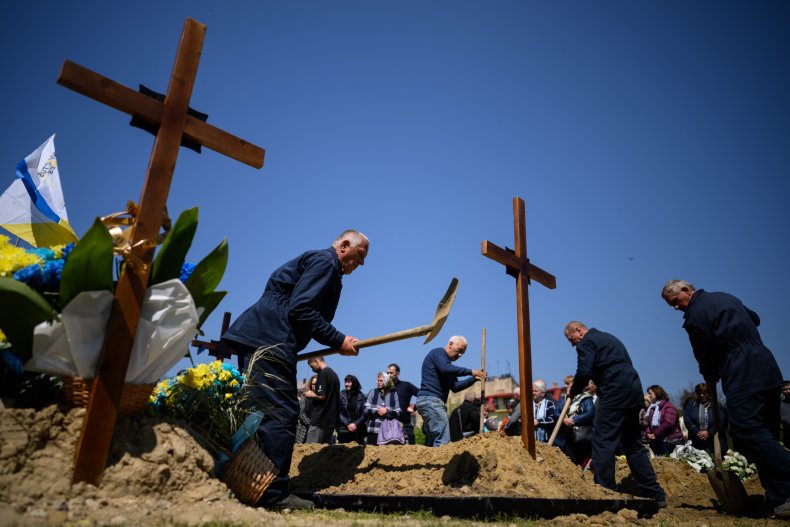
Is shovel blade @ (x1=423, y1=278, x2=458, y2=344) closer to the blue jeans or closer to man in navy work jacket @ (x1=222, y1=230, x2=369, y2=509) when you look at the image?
man in navy work jacket @ (x1=222, y1=230, x2=369, y2=509)

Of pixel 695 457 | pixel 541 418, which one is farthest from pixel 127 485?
pixel 695 457

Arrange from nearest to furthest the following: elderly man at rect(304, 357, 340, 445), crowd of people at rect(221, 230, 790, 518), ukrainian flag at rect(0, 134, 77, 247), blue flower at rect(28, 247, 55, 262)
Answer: blue flower at rect(28, 247, 55, 262) < crowd of people at rect(221, 230, 790, 518) < ukrainian flag at rect(0, 134, 77, 247) < elderly man at rect(304, 357, 340, 445)

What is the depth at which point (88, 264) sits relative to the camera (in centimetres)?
269

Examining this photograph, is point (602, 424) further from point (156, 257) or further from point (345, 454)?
point (156, 257)

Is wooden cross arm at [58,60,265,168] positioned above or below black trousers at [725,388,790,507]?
above

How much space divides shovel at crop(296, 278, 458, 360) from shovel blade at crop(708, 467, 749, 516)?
319cm

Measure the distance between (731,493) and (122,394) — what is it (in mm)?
5385

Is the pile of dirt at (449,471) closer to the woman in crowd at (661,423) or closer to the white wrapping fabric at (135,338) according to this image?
the white wrapping fabric at (135,338)

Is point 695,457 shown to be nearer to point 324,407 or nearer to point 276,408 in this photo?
point 324,407

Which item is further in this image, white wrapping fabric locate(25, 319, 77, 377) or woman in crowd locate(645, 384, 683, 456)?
woman in crowd locate(645, 384, 683, 456)

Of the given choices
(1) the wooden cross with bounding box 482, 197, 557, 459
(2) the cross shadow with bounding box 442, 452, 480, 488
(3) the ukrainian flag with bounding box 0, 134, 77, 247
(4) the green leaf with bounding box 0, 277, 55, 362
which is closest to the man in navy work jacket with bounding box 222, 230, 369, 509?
(4) the green leaf with bounding box 0, 277, 55, 362

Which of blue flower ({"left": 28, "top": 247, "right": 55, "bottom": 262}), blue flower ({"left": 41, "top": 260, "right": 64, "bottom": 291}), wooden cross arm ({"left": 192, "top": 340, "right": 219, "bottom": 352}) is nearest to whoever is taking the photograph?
blue flower ({"left": 41, "top": 260, "right": 64, "bottom": 291})

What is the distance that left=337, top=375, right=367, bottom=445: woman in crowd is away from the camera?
980cm

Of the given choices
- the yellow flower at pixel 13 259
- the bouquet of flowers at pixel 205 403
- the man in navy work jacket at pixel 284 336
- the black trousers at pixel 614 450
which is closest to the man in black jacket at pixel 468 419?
the black trousers at pixel 614 450
